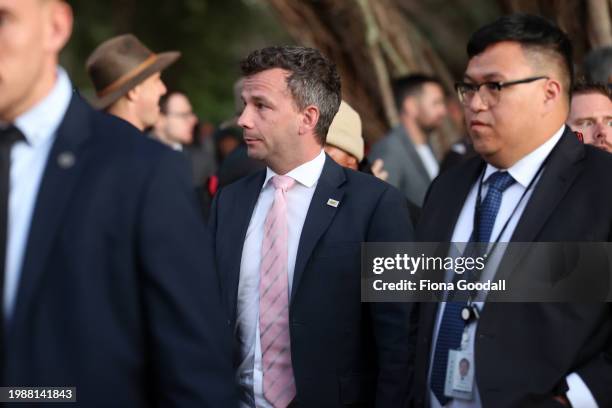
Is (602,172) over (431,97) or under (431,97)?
under

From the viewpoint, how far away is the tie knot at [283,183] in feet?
13.1

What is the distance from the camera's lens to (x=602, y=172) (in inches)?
127

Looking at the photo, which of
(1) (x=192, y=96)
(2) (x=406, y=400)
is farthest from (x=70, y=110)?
(1) (x=192, y=96)

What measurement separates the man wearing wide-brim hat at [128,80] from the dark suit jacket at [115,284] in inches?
93.0

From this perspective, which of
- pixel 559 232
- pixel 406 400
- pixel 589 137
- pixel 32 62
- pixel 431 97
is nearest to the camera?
pixel 32 62

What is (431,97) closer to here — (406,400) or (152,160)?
(406,400)

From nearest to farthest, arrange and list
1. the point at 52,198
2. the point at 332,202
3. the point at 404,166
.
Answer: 1. the point at 52,198
2. the point at 332,202
3. the point at 404,166

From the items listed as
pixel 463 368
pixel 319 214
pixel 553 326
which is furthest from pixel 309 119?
pixel 553 326

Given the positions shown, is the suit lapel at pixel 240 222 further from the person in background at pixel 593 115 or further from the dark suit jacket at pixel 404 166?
the dark suit jacket at pixel 404 166

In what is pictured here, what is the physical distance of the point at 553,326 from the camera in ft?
10.1

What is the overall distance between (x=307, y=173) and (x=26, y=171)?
177 cm

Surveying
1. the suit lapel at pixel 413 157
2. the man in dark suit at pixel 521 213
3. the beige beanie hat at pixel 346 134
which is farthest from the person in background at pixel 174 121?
the man in dark suit at pixel 521 213

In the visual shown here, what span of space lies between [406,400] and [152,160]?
169 centimetres

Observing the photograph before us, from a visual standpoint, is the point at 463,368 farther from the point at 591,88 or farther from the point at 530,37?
the point at 591,88
